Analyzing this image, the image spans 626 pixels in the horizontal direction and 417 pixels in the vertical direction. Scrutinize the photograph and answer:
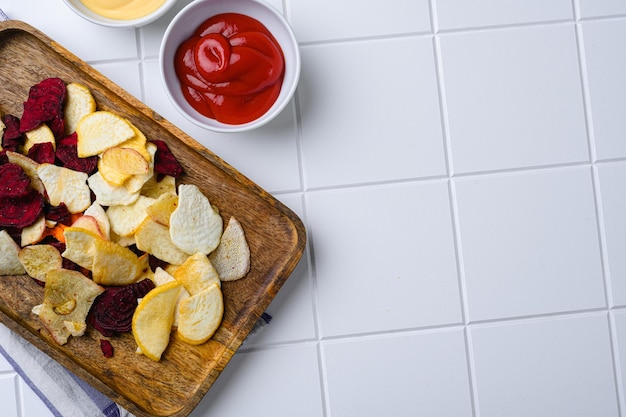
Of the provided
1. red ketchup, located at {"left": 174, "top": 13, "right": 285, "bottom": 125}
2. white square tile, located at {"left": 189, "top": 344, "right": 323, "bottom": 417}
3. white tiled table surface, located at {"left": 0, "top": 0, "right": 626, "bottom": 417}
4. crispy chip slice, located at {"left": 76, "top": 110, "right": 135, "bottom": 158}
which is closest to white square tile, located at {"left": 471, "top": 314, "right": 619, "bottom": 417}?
white tiled table surface, located at {"left": 0, "top": 0, "right": 626, "bottom": 417}

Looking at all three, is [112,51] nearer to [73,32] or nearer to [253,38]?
[73,32]

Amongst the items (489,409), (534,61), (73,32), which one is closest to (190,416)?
(489,409)

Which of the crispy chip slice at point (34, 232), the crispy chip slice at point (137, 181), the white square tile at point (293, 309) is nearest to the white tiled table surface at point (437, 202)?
the white square tile at point (293, 309)

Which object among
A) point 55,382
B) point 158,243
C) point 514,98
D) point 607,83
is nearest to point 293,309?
point 158,243

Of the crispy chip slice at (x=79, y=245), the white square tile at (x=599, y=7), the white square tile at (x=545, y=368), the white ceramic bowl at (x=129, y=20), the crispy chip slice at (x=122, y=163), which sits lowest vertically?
the white square tile at (x=545, y=368)

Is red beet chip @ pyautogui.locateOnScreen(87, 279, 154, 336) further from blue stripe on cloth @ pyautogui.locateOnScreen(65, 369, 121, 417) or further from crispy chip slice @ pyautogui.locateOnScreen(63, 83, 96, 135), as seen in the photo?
crispy chip slice @ pyautogui.locateOnScreen(63, 83, 96, 135)

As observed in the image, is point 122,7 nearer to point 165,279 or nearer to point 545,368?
point 165,279

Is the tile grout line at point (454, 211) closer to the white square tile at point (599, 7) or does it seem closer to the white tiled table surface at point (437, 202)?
the white tiled table surface at point (437, 202)
